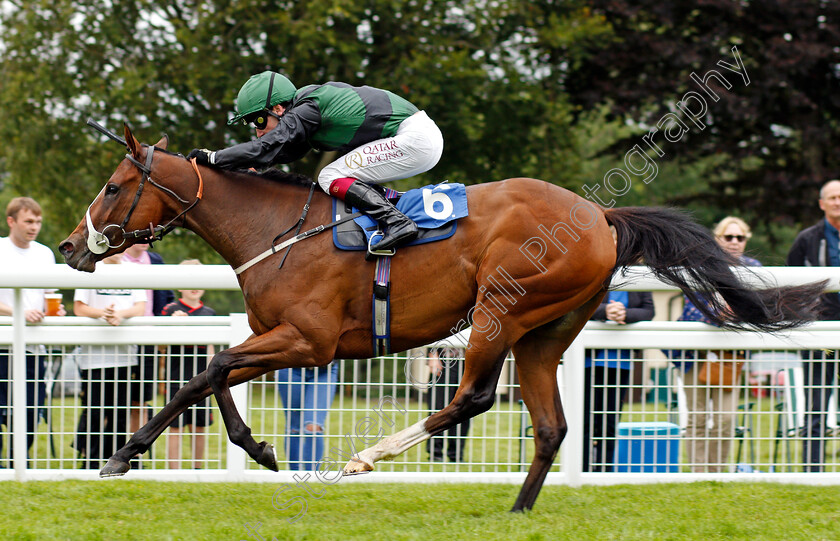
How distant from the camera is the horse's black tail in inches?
178

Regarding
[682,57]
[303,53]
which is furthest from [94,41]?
[682,57]

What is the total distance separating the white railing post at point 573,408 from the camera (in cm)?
498

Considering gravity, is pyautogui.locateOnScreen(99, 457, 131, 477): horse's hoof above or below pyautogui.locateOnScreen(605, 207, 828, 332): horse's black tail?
below

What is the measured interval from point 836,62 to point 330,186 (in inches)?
396

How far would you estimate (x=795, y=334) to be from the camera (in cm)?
500

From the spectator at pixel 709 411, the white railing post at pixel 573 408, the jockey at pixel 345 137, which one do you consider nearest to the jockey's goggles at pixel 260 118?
the jockey at pixel 345 137

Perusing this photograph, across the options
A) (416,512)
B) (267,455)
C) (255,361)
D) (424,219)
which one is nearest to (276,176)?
(424,219)

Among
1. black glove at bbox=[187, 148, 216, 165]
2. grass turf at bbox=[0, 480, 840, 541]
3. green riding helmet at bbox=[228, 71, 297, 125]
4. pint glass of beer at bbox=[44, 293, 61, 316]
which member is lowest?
grass turf at bbox=[0, 480, 840, 541]

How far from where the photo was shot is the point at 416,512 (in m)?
4.48

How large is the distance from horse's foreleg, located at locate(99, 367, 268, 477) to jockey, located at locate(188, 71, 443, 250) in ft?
2.92

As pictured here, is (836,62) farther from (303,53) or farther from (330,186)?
(330,186)

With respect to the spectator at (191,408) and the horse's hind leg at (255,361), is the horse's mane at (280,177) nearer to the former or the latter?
the horse's hind leg at (255,361)

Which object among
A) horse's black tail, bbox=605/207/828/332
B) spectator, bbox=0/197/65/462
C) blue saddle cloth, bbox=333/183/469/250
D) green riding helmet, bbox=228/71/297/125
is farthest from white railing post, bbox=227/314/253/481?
horse's black tail, bbox=605/207/828/332

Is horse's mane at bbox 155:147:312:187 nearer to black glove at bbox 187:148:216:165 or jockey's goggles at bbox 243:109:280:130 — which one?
black glove at bbox 187:148:216:165
